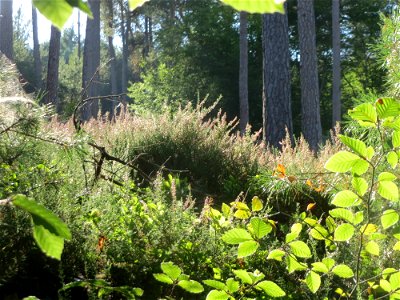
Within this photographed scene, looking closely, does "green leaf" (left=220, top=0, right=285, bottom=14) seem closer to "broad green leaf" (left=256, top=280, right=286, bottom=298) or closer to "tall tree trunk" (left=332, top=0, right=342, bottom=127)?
"broad green leaf" (left=256, top=280, right=286, bottom=298)

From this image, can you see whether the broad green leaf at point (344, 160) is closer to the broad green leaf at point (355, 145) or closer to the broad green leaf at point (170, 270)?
the broad green leaf at point (355, 145)

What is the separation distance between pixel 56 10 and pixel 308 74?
15995mm

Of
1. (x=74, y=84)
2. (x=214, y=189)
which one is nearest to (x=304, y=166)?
(x=214, y=189)

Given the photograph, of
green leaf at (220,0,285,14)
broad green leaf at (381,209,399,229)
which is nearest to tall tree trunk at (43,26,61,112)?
broad green leaf at (381,209,399,229)

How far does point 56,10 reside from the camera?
1.75 ft

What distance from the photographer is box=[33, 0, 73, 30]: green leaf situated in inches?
→ 20.7

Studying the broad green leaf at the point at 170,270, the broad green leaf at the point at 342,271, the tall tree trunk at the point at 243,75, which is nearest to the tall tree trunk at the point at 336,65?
the tall tree trunk at the point at 243,75

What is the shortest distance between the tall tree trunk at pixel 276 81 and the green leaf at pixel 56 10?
1147 centimetres

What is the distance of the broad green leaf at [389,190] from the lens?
1.92 m

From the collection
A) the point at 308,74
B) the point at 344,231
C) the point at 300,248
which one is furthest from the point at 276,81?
the point at 344,231

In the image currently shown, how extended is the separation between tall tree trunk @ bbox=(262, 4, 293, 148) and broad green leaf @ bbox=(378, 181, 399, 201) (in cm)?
999

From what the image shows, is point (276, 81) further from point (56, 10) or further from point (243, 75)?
point (56, 10)

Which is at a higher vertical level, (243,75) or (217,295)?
(243,75)

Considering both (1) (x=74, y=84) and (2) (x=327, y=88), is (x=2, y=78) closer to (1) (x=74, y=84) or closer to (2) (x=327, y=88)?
(2) (x=327, y=88)
